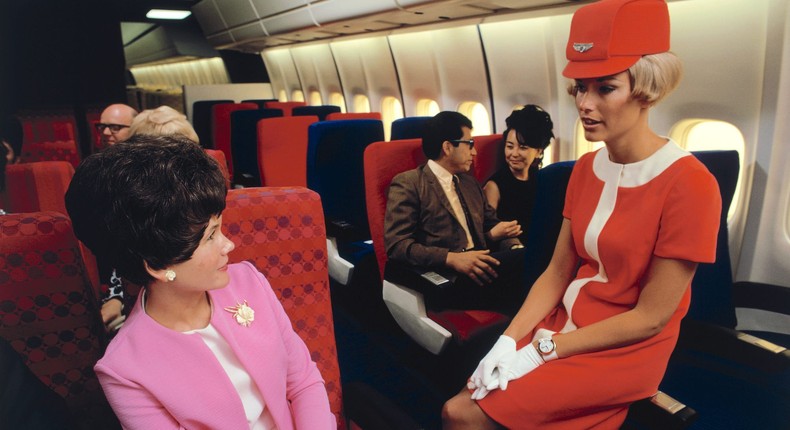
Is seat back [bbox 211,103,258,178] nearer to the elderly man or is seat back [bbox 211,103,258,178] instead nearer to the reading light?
the elderly man

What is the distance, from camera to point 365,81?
7.64m

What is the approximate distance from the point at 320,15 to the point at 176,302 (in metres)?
5.20

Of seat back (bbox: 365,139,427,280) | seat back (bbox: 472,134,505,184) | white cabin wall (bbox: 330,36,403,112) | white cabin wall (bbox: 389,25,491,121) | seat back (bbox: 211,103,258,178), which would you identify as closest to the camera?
seat back (bbox: 365,139,427,280)

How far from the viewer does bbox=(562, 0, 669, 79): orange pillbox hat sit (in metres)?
1.34

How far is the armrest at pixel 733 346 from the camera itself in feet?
5.01

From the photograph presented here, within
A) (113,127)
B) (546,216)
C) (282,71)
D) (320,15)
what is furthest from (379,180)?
(282,71)

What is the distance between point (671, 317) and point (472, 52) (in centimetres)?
391

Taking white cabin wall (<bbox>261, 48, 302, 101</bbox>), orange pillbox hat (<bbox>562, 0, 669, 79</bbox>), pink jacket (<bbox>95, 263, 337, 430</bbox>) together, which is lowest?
pink jacket (<bbox>95, 263, 337, 430</bbox>)

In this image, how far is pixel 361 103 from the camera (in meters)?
8.18

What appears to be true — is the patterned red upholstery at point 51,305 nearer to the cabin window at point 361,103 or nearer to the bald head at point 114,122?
the bald head at point 114,122

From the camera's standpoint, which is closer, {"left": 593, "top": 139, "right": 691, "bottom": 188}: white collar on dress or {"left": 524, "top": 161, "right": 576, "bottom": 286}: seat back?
{"left": 593, "top": 139, "right": 691, "bottom": 188}: white collar on dress

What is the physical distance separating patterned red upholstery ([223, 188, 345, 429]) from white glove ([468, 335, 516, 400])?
0.44 meters

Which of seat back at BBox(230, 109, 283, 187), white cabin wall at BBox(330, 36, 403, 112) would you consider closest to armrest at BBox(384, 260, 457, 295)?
seat back at BBox(230, 109, 283, 187)

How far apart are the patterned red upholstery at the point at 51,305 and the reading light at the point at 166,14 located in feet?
41.7
